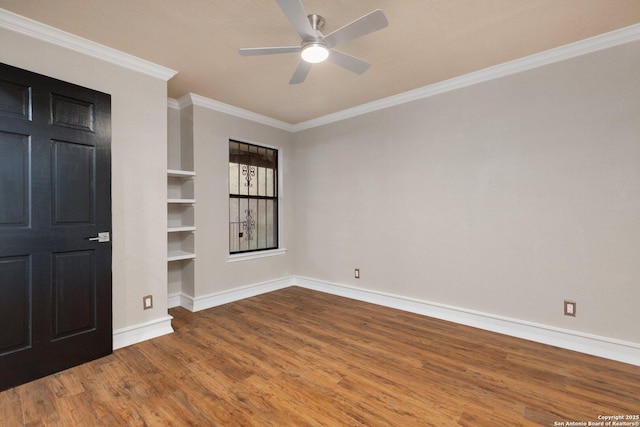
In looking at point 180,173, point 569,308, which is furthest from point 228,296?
point 569,308

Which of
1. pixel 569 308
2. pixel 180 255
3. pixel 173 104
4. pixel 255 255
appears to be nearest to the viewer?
pixel 569 308

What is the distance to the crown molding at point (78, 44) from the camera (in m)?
2.14

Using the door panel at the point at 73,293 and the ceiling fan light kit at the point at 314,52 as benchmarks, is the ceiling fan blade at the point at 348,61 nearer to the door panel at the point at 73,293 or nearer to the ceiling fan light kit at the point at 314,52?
the ceiling fan light kit at the point at 314,52

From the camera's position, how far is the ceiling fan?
1734mm

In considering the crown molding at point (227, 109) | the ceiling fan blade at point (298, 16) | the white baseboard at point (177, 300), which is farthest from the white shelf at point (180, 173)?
the ceiling fan blade at point (298, 16)

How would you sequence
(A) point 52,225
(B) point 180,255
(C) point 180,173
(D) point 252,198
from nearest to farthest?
(A) point 52,225 < (C) point 180,173 < (B) point 180,255 < (D) point 252,198

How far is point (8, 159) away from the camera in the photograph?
6.74 feet

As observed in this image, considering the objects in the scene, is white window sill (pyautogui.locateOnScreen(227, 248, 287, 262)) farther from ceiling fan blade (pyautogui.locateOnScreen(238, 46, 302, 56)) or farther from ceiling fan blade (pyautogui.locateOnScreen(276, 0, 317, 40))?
ceiling fan blade (pyautogui.locateOnScreen(276, 0, 317, 40))

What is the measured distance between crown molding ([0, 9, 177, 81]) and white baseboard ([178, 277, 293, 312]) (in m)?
2.57

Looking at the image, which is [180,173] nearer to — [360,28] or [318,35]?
[318,35]

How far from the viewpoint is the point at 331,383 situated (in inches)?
83.7

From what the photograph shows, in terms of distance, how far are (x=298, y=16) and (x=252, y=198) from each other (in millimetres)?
3037

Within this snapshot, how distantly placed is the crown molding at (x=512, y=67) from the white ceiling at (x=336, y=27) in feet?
0.27

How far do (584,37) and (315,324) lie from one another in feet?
11.8
